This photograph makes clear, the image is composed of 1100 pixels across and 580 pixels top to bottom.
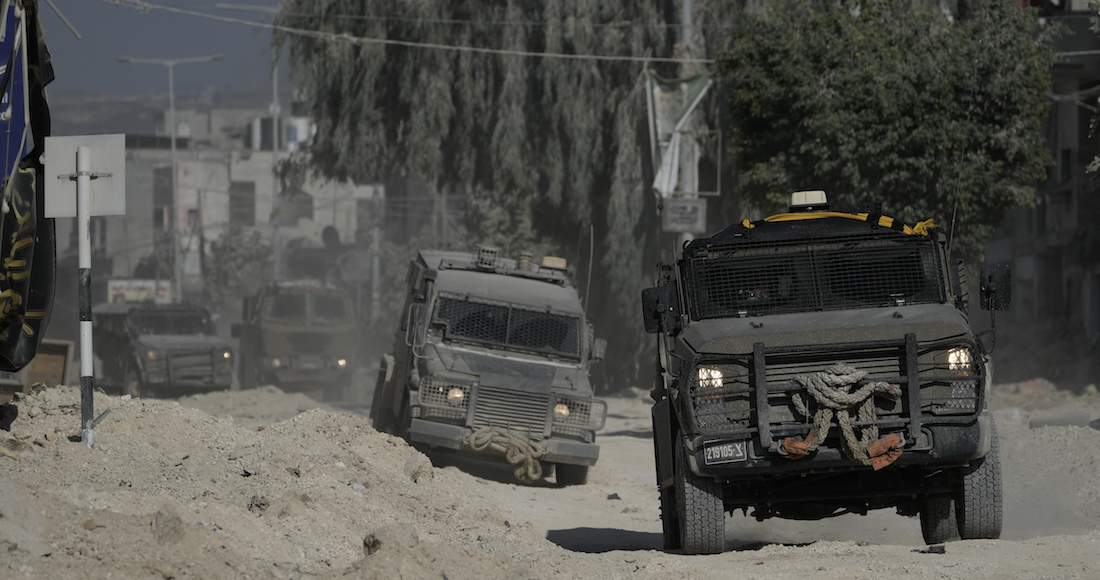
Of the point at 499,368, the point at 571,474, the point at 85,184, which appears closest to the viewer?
the point at 85,184

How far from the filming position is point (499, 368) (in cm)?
1612

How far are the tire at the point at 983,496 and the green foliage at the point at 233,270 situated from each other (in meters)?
69.6

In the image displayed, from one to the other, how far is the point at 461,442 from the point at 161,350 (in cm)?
1591

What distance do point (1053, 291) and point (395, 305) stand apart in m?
32.2

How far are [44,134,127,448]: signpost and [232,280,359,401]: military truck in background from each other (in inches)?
837

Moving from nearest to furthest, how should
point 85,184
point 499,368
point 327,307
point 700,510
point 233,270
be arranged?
point 700,510, point 85,184, point 499,368, point 327,307, point 233,270

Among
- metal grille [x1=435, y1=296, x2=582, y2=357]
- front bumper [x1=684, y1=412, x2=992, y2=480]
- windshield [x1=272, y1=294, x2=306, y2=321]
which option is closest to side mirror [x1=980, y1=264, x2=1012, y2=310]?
front bumper [x1=684, y1=412, x2=992, y2=480]

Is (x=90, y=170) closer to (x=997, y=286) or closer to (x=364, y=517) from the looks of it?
(x=364, y=517)

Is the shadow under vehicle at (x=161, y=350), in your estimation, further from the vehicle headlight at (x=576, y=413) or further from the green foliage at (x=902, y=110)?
the vehicle headlight at (x=576, y=413)

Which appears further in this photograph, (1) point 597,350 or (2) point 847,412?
(1) point 597,350

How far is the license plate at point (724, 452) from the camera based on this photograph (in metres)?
8.82

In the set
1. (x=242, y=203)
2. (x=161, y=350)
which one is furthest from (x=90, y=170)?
(x=242, y=203)

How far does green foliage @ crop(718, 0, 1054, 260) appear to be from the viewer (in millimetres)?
19547

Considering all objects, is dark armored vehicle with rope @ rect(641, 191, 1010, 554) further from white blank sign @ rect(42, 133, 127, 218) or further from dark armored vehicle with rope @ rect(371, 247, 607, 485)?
dark armored vehicle with rope @ rect(371, 247, 607, 485)
